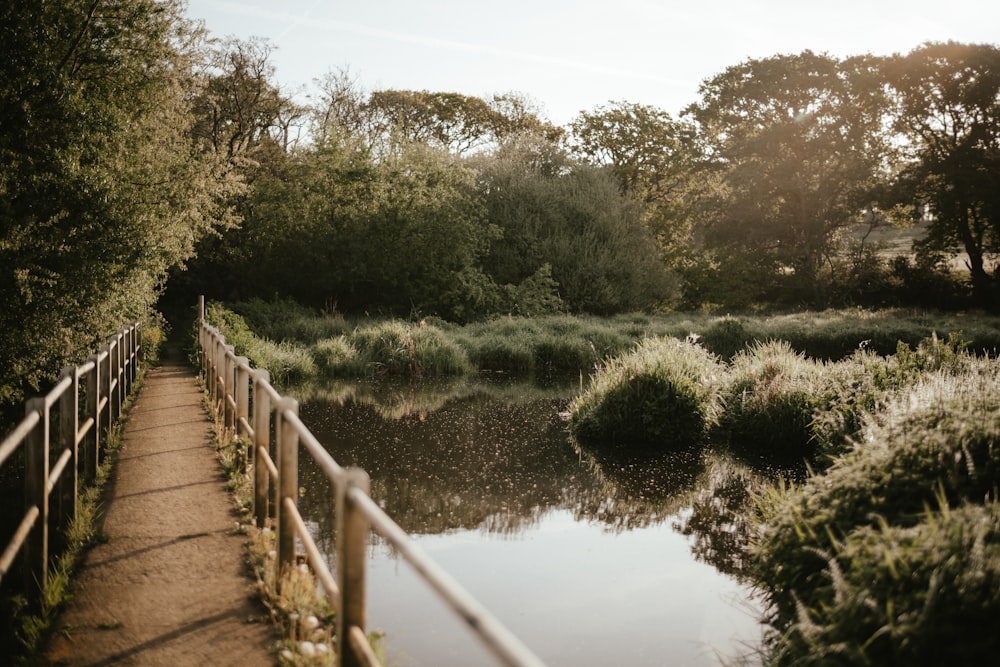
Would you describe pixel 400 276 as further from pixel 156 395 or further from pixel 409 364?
pixel 156 395

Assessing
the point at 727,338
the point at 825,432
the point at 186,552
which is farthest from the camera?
the point at 727,338

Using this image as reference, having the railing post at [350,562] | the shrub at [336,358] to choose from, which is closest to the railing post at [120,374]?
the shrub at [336,358]

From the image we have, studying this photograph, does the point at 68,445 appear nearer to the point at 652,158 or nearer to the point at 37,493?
the point at 37,493

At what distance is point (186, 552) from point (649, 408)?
828 cm

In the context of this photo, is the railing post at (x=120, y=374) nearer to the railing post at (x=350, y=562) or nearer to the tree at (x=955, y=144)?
the railing post at (x=350, y=562)

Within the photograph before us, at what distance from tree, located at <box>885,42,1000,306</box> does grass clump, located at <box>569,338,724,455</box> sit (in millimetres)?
24332

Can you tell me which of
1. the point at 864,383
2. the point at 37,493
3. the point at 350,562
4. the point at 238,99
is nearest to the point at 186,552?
the point at 37,493

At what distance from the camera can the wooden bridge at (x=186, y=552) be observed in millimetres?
3283

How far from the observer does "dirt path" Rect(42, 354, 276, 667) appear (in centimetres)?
424

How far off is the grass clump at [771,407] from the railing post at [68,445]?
9192 millimetres

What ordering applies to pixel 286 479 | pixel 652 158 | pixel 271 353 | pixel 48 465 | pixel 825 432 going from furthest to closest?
pixel 652 158 < pixel 271 353 < pixel 825 432 < pixel 48 465 < pixel 286 479

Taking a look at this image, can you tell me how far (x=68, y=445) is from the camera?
19.4 feet

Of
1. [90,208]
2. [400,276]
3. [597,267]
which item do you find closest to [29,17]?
[90,208]

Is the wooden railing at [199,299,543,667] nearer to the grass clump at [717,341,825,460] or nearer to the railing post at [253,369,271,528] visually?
the railing post at [253,369,271,528]
